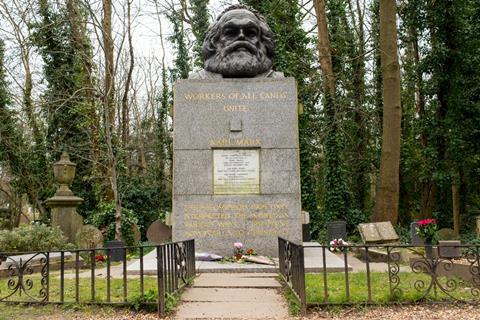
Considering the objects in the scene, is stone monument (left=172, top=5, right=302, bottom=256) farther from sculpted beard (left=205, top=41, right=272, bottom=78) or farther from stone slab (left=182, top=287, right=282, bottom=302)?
stone slab (left=182, top=287, right=282, bottom=302)

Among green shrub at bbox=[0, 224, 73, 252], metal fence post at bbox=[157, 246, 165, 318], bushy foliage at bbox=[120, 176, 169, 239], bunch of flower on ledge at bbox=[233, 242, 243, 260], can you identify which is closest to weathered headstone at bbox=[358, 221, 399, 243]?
bunch of flower on ledge at bbox=[233, 242, 243, 260]

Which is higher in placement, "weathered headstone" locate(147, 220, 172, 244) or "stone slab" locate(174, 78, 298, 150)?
"stone slab" locate(174, 78, 298, 150)

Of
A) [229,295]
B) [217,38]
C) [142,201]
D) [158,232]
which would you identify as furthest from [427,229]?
[142,201]

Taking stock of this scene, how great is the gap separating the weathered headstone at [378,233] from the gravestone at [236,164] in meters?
3.33

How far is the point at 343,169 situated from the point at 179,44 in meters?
11.0

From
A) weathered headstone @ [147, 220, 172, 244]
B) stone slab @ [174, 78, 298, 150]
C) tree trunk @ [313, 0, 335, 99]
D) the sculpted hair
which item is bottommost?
weathered headstone @ [147, 220, 172, 244]

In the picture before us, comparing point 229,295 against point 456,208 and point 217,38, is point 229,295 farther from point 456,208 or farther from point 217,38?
point 456,208

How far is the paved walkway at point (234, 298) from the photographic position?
541cm

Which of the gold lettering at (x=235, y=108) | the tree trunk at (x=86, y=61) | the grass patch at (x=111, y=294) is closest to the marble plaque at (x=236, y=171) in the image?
the gold lettering at (x=235, y=108)

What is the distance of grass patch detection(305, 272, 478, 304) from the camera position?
5.68m

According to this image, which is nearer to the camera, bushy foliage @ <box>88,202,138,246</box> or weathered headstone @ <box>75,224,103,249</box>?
weathered headstone @ <box>75,224,103,249</box>

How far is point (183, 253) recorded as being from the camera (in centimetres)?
677

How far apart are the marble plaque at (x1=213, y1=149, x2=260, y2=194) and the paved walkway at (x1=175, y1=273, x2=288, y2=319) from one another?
2.11m

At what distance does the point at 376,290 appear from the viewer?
628 cm
